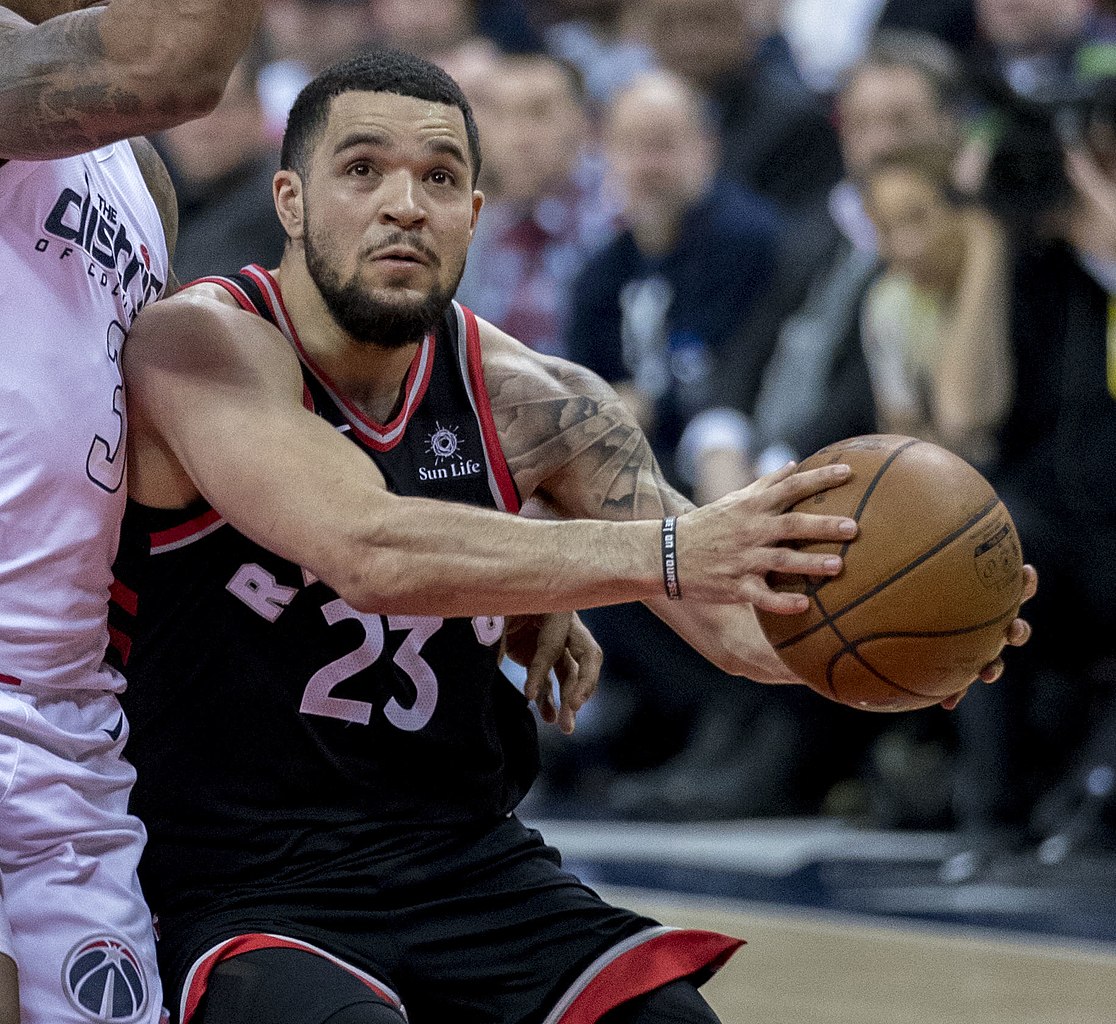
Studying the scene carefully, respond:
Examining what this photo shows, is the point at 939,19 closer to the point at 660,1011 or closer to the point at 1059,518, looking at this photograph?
the point at 1059,518

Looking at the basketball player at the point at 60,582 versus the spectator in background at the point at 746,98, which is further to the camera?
the spectator in background at the point at 746,98

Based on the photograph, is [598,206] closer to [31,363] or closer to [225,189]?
[225,189]

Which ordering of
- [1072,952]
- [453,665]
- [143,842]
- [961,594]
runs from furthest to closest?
[1072,952], [453,665], [143,842], [961,594]

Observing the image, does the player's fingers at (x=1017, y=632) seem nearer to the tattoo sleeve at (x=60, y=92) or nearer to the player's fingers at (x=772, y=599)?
the player's fingers at (x=772, y=599)

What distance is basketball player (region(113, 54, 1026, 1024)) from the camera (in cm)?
289

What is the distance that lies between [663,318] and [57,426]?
4.81 meters

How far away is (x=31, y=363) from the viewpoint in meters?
2.80

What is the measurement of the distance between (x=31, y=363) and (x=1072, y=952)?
3.51 meters

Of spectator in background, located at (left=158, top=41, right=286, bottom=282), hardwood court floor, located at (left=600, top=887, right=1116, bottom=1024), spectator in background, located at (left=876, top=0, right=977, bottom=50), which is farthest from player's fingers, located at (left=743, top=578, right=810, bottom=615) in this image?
spectator in background, located at (left=158, top=41, right=286, bottom=282)

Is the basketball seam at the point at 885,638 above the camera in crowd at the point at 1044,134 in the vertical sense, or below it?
below

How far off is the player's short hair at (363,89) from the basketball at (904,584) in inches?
37.6

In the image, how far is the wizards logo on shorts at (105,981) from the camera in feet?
9.05

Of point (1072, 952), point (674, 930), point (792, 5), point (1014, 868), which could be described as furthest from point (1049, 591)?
point (792, 5)

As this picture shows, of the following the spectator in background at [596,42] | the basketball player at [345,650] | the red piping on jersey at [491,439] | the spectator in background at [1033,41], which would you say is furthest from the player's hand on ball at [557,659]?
the spectator in background at [596,42]
